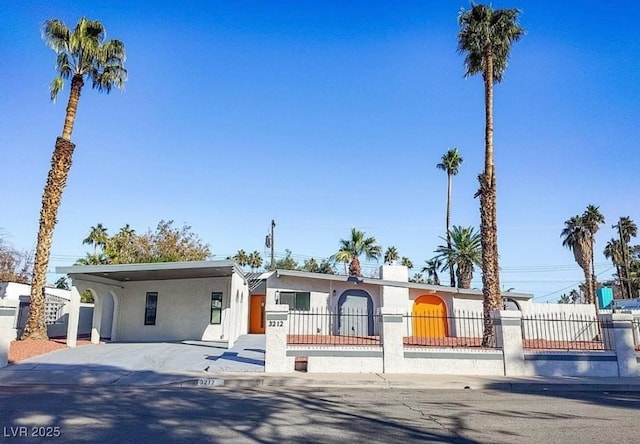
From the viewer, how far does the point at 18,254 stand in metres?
37.5

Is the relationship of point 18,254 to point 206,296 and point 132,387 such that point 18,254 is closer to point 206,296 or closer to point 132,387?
point 206,296

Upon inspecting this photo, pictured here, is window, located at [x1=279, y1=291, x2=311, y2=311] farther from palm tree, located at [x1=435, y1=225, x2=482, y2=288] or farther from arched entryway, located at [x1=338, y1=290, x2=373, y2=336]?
palm tree, located at [x1=435, y1=225, x2=482, y2=288]

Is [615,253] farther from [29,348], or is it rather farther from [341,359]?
[29,348]

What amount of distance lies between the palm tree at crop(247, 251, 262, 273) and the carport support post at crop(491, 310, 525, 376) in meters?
46.2

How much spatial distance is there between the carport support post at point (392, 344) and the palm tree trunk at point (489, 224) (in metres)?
3.97

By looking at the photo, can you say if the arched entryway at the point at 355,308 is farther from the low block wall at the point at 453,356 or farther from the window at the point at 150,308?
the low block wall at the point at 453,356

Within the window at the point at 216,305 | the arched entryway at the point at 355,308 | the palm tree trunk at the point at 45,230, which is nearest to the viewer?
the palm tree trunk at the point at 45,230

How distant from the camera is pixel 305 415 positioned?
25.5 feet

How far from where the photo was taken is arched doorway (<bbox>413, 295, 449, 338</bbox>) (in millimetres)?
24891

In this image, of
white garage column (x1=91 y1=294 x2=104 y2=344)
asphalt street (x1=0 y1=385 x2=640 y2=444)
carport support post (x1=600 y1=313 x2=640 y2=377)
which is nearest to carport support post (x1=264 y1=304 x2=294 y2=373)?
asphalt street (x1=0 y1=385 x2=640 y2=444)

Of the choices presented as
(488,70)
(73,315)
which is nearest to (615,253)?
(488,70)

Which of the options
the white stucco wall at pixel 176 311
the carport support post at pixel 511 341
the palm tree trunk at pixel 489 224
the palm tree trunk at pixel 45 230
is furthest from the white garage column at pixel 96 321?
the carport support post at pixel 511 341

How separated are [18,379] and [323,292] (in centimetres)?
1569

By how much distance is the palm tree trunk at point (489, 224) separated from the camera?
54.4 ft
